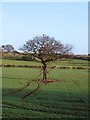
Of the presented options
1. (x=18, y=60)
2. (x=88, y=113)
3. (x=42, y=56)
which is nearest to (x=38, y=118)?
(x=88, y=113)

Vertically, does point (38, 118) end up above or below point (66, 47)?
below

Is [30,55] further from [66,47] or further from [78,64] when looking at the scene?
[78,64]

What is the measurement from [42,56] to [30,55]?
2362 millimetres

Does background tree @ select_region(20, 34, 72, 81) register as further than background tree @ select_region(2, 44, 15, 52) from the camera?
No

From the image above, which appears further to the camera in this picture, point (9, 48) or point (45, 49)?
point (9, 48)

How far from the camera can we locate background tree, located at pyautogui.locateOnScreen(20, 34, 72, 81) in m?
46.2

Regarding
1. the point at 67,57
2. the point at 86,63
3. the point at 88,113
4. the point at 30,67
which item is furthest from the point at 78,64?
the point at 88,113

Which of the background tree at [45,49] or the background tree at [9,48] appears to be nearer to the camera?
the background tree at [45,49]

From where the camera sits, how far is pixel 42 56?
46156 millimetres

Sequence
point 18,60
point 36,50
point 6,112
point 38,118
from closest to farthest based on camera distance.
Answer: point 38,118
point 6,112
point 36,50
point 18,60

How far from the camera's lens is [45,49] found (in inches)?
1818

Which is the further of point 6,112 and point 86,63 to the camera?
point 86,63

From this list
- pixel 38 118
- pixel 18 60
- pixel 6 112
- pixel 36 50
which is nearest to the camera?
pixel 38 118

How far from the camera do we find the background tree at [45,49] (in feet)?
151
